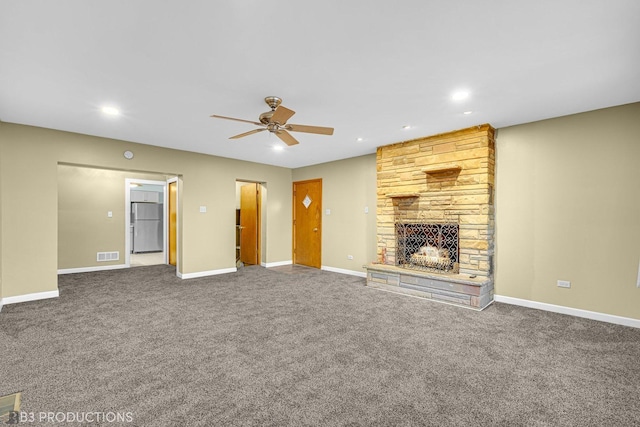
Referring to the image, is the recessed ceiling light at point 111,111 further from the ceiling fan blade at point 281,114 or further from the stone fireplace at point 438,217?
the stone fireplace at point 438,217

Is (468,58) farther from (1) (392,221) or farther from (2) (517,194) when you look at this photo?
(1) (392,221)

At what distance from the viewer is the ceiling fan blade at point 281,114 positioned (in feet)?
8.87

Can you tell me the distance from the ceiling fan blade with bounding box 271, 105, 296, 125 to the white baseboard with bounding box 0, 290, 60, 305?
4.29 m

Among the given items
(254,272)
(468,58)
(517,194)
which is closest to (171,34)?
(468,58)

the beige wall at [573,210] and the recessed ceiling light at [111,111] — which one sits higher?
the recessed ceiling light at [111,111]

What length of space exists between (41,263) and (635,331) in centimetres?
758

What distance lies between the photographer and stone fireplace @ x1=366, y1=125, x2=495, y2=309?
4059mm

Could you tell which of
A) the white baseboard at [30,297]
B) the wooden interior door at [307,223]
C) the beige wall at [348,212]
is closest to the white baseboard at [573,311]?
the beige wall at [348,212]

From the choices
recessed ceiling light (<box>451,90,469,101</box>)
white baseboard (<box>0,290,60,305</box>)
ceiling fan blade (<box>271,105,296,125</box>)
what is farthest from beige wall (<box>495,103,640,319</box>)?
white baseboard (<box>0,290,60,305</box>)

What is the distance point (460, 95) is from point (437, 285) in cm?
256

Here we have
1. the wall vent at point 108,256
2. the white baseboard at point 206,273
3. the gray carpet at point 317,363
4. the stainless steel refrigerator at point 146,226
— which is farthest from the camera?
the stainless steel refrigerator at point 146,226

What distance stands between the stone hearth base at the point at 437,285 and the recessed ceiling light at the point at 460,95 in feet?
7.63

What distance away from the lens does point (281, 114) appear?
9.29 feet

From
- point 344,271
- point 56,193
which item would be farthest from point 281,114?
point 344,271
